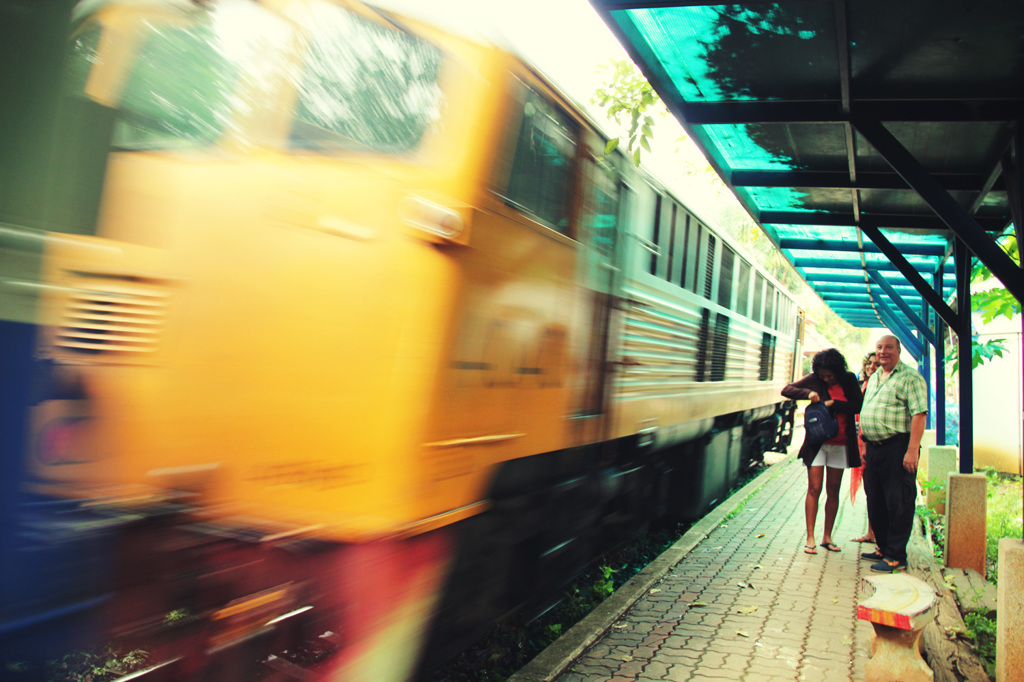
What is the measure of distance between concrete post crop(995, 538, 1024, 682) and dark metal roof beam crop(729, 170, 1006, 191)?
3351 mm

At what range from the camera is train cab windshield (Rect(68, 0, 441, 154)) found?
321cm

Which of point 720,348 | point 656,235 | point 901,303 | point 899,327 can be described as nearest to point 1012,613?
point 656,235

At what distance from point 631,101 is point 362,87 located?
2.68 m

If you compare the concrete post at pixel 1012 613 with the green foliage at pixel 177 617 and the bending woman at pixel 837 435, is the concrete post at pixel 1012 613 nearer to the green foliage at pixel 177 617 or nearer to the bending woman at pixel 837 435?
the bending woman at pixel 837 435

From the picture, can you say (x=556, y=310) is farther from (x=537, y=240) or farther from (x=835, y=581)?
(x=835, y=581)

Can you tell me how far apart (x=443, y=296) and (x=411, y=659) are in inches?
59.2

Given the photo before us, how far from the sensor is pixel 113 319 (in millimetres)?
2836

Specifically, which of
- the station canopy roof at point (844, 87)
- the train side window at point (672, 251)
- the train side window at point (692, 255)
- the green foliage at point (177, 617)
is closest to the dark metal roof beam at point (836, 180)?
the station canopy roof at point (844, 87)

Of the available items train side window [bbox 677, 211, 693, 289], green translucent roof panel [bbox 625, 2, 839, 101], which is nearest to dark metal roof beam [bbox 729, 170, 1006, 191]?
train side window [bbox 677, 211, 693, 289]

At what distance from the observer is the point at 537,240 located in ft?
12.0

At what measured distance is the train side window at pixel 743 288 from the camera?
8.80 meters

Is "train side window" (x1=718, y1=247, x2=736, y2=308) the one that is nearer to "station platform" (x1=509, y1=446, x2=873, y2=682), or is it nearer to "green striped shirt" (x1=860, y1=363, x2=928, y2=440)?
"green striped shirt" (x1=860, y1=363, x2=928, y2=440)

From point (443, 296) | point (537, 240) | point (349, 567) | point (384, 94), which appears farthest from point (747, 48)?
point (349, 567)

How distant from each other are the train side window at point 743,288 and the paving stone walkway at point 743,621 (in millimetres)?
2924
